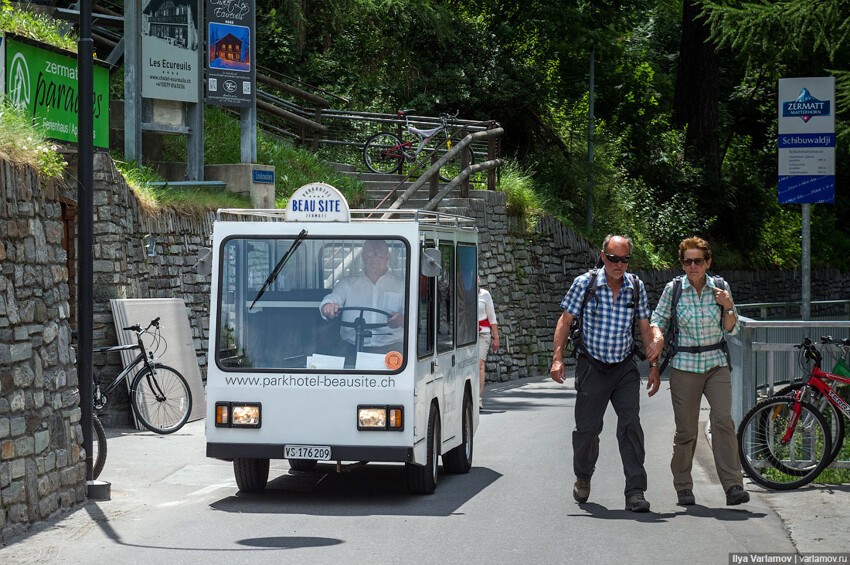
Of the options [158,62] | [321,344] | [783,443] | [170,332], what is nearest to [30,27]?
[170,332]

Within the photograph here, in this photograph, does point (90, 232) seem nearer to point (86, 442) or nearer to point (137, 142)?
point (86, 442)

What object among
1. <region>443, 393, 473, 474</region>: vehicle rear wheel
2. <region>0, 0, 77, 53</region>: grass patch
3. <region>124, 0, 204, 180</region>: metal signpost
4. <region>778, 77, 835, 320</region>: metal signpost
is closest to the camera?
<region>443, 393, 473, 474</region>: vehicle rear wheel

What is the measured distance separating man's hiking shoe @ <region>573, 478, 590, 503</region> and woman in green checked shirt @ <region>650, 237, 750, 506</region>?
717 mm

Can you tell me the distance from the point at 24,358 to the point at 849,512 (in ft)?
18.9

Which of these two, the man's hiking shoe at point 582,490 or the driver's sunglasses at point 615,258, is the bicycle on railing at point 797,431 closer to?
the man's hiking shoe at point 582,490

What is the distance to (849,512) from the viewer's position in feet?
30.3

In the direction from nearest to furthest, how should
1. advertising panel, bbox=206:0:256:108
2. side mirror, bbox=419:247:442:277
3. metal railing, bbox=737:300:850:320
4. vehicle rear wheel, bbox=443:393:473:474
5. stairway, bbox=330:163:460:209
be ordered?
side mirror, bbox=419:247:442:277 → vehicle rear wheel, bbox=443:393:473:474 → advertising panel, bbox=206:0:256:108 → metal railing, bbox=737:300:850:320 → stairway, bbox=330:163:460:209

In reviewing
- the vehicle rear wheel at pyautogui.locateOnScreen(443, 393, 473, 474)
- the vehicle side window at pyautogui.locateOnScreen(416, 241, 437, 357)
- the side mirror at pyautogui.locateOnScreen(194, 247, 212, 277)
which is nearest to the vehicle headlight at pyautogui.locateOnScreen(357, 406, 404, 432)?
the vehicle side window at pyautogui.locateOnScreen(416, 241, 437, 357)

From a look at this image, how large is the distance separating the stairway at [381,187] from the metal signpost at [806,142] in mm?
10984

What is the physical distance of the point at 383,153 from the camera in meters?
26.7

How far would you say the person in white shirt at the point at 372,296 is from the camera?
10.4 metres

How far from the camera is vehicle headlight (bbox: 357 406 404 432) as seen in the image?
10.0m

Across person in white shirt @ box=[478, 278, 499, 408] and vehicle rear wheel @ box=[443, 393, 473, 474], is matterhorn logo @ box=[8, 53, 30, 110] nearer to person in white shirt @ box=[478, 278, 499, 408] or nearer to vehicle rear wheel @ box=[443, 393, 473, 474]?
vehicle rear wheel @ box=[443, 393, 473, 474]

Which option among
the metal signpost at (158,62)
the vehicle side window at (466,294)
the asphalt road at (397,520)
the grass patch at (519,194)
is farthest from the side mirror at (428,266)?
the grass patch at (519,194)
